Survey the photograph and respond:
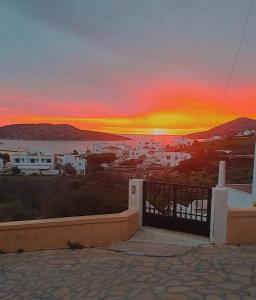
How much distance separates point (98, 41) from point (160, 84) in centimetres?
410

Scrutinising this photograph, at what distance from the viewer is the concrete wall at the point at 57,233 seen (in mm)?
7508

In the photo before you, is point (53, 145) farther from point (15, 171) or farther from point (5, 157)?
point (15, 171)

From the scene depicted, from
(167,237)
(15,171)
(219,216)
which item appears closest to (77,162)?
(15,171)

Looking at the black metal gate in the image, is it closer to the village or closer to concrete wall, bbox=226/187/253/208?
concrete wall, bbox=226/187/253/208

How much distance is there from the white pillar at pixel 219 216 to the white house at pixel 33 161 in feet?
166

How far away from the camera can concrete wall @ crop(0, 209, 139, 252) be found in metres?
→ 7.51

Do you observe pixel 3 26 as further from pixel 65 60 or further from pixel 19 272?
pixel 19 272

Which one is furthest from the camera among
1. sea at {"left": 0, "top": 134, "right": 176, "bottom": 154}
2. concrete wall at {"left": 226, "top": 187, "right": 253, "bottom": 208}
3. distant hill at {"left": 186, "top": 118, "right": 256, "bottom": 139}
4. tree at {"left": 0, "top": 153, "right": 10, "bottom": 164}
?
tree at {"left": 0, "top": 153, "right": 10, "bottom": 164}

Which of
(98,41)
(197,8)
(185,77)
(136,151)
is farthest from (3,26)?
(136,151)

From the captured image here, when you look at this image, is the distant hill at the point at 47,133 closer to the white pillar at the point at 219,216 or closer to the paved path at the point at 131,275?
the white pillar at the point at 219,216

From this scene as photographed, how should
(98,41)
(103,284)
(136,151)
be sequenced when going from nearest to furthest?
1. (103,284)
2. (98,41)
3. (136,151)

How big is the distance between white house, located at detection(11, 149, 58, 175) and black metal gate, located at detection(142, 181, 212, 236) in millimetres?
49103

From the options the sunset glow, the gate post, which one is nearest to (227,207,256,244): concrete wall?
the gate post

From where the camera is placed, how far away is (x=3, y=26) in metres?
12.0
